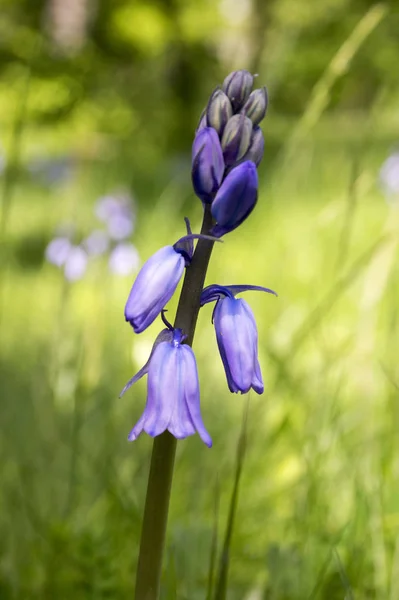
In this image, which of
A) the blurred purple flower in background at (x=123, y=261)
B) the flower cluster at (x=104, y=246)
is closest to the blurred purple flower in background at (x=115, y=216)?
the flower cluster at (x=104, y=246)

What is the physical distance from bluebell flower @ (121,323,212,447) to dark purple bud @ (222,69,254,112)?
0.27m

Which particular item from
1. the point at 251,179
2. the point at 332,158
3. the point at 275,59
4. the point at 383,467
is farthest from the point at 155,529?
the point at 332,158

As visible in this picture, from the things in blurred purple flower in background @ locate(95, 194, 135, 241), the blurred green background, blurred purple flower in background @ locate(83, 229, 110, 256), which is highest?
blurred purple flower in background @ locate(95, 194, 135, 241)

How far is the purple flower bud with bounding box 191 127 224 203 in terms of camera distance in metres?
0.66

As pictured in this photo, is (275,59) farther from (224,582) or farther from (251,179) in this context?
(224,582)

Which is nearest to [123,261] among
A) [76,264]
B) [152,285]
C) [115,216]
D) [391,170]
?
[76,264]

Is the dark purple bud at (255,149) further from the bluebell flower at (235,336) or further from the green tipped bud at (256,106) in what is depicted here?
the bluebell flower at (235,336)

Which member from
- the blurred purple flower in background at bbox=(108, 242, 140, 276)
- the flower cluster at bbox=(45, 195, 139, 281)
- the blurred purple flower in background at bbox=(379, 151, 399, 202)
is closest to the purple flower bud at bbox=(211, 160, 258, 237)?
the flower cluster at bbox=(45, 195, 139, 281)

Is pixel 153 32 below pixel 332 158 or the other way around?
the other way around

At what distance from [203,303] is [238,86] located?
25 centimetres

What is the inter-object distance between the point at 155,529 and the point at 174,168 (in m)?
6.02

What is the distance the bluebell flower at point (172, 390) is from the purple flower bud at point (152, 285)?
3 centimetres

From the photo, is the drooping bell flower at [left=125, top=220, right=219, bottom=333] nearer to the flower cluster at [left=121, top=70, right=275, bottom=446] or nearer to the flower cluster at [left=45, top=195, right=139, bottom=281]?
the flower cluster at [left=121, top=70, right=275, bottom=446]

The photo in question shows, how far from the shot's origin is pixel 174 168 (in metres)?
6.49
